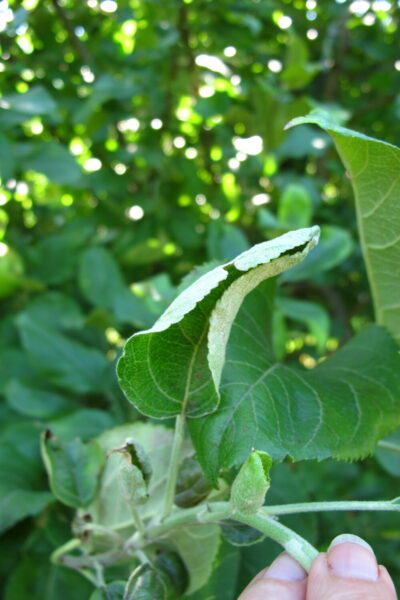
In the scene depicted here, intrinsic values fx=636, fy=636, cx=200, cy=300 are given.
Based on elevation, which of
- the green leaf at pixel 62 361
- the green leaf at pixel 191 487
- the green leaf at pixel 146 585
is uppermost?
the green leaf at pixel 191 487

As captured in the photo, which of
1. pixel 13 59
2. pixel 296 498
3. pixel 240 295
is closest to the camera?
pixel 240 295

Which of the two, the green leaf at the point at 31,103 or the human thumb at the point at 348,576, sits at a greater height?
the green leaf at the point at 31,103

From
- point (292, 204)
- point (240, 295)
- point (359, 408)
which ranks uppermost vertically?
point (240, 295)

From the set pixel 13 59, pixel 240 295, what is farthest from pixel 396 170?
pixel 13 59

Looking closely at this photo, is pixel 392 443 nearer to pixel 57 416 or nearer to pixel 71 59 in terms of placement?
pixel 57 416

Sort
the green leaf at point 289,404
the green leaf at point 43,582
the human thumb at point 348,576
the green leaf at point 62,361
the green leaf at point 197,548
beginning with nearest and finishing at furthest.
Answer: the human thumb at point 348,576
the green leaf at point 289,404
the green leaf at point 197,548
the green leaf at point 43,582
the green leaf at point 62,361

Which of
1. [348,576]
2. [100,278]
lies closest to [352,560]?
[348,576]

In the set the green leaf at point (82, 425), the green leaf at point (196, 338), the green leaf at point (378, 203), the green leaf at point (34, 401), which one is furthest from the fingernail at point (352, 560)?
the green leaf at point (34, 401)

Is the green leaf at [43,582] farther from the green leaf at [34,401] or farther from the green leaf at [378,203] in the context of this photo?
the green leaf at [378,203]
